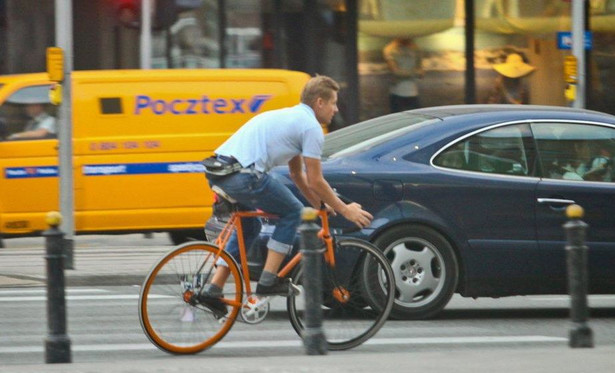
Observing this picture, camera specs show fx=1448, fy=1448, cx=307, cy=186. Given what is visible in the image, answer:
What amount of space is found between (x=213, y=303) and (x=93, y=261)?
5.68m

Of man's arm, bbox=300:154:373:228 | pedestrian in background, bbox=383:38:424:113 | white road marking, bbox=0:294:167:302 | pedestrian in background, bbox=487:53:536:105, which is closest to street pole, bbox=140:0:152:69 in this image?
pedestrian in background, bbox=383:38:424:113

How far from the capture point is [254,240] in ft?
29.2

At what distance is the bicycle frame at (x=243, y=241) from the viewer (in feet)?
26.6

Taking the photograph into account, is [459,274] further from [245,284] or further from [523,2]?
[523,2]

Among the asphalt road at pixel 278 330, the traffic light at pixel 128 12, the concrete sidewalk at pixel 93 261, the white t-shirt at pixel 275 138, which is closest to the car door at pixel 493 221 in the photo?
the asphalt road at pixel 278 330

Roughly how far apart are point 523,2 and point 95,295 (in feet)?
43.8

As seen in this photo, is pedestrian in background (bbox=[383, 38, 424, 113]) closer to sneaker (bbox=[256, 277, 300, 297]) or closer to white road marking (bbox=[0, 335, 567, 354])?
white road marking (bbox=[0, 335, 567, 354])

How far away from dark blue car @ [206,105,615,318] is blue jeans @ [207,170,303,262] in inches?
51.2

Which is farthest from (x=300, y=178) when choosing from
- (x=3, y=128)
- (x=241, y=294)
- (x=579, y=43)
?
(x=579, y=43)

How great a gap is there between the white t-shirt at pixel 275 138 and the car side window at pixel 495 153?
6.52ft

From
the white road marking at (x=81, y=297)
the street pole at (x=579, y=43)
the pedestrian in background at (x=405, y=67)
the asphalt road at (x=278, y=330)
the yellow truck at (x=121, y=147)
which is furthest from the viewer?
the pedestrian in background at (x=405, y=67)

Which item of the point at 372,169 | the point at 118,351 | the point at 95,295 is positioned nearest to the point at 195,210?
the point at 95,295

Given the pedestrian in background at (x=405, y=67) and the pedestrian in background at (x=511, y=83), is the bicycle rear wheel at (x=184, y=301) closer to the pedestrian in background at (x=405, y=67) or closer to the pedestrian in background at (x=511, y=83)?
the pedestrian in background at (x=405, y=67)

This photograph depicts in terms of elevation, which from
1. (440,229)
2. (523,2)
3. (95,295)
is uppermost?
(523,2)
